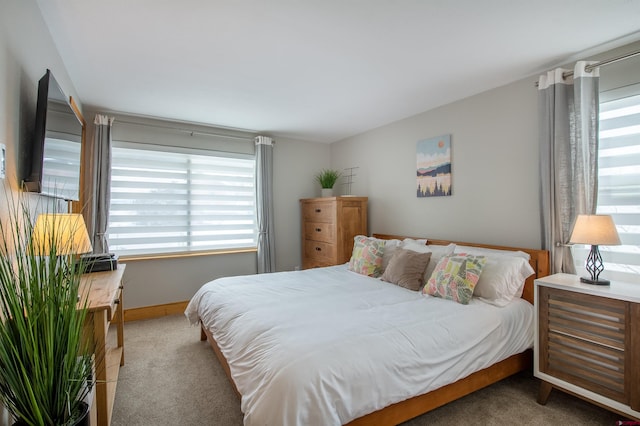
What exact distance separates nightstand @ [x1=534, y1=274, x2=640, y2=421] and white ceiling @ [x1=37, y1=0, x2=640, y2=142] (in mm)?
1702

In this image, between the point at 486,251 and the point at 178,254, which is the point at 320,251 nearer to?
Result: the point at 178,254

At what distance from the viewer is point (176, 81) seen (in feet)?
9.13

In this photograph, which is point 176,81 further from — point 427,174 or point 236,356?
point 427,174

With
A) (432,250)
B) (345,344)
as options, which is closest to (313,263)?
(432,250)

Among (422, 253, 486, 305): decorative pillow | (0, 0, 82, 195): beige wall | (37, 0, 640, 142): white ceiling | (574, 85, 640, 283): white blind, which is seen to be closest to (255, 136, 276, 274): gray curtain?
(37, 0, 640, 142): white ceiling

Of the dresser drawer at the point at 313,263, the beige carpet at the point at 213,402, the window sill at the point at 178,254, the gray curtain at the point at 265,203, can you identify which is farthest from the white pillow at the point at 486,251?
the window sill at the point at 178,254

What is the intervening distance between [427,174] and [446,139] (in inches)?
17.3

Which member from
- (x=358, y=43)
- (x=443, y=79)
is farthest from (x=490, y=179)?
(x=358, y=43)

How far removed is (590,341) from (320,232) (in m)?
3.10

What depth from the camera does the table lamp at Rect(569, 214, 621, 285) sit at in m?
1.97

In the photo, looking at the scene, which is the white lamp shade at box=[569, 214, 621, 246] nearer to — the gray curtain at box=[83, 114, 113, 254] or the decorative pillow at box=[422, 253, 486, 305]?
the decorative pillow at box=[422, 253, 486, 305]

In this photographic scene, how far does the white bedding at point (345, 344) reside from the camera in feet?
4.69

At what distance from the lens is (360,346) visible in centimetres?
163

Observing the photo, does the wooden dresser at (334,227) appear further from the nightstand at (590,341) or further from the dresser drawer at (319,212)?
the nightstand at (590,341)
